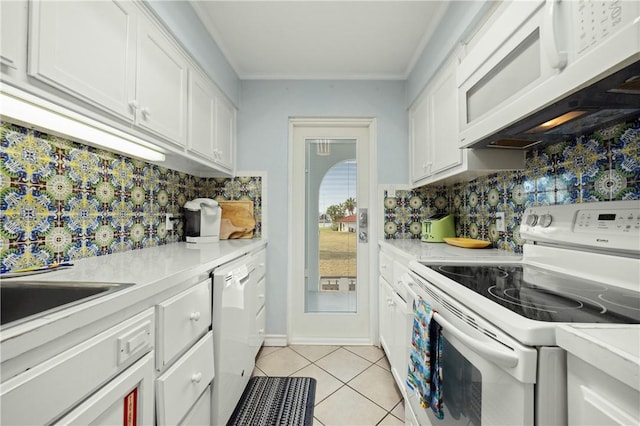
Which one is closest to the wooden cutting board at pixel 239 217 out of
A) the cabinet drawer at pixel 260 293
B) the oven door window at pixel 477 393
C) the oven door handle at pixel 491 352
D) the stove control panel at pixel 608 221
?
the cabinet drawer at pixel 260 293

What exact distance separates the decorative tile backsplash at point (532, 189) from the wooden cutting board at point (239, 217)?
124cm

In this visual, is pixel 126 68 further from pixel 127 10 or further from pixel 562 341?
pixel 562 341

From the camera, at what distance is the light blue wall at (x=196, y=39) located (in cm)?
139

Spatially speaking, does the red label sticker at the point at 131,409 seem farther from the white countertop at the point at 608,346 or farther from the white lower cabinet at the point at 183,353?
the white countertop at the point at 608,346

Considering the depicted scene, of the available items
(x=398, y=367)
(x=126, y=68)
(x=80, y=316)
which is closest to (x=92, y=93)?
(x=126, y=68)

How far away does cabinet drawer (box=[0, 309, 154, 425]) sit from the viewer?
1.62ft

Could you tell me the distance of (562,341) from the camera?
1.74 ft

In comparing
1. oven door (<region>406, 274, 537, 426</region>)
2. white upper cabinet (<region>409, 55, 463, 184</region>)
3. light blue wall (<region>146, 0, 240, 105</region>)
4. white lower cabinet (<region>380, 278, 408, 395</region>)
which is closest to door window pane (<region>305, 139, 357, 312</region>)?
white lower cabinet (<region>380, 278, 408, 395</region>)

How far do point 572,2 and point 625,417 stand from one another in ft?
3.21

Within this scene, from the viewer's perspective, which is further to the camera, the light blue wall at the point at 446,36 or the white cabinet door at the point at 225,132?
the white cabinet door at the point at 225,132

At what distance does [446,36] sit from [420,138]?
2.30 ft

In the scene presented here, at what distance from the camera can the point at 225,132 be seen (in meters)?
2.24

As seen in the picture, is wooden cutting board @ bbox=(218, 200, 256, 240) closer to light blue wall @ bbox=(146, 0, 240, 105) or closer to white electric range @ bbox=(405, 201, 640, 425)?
light blue wall @ bbox=(146, 0, 240, 105)

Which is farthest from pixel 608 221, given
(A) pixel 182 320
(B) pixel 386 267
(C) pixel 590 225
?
(A) pixel 182 320
